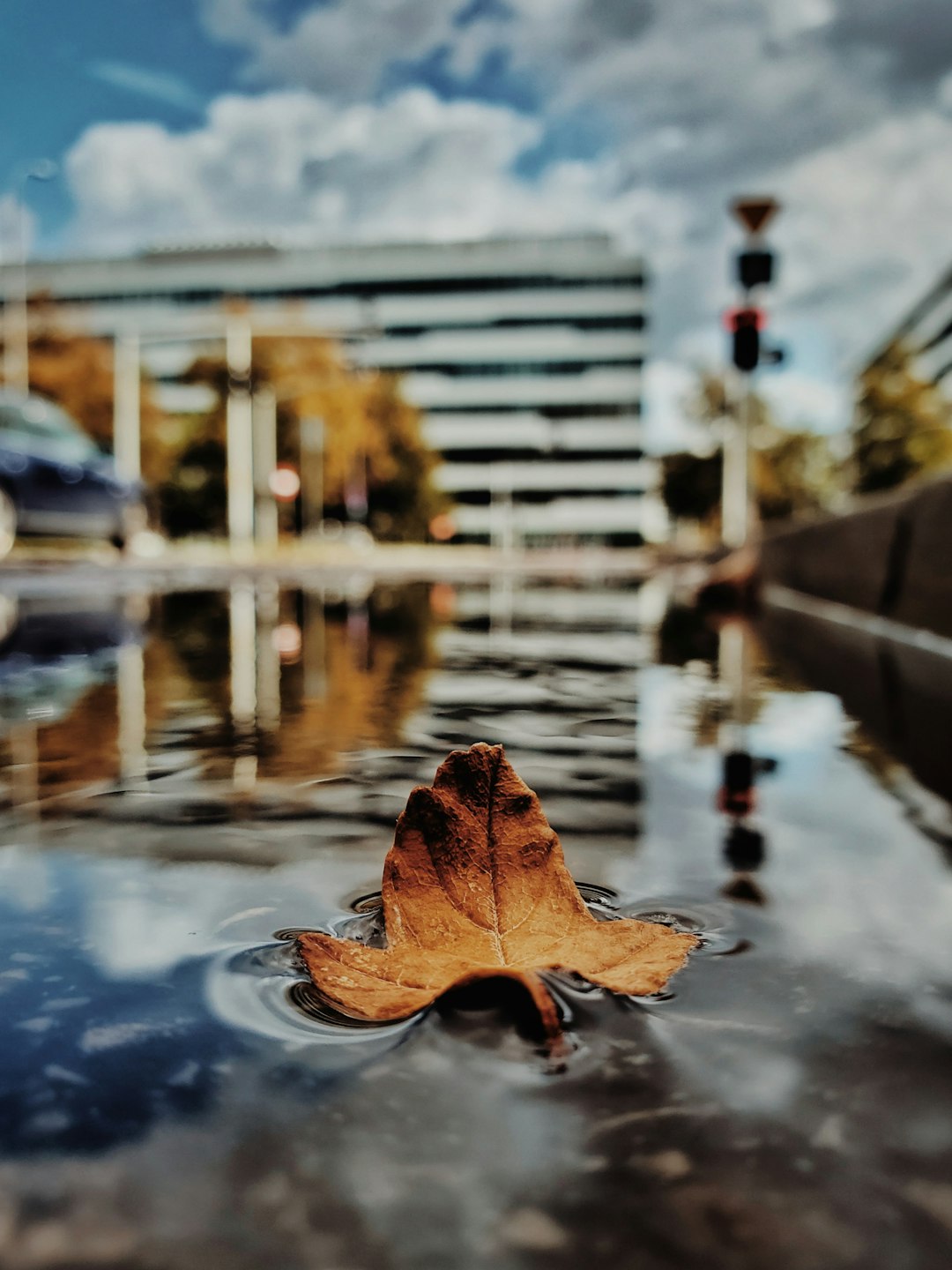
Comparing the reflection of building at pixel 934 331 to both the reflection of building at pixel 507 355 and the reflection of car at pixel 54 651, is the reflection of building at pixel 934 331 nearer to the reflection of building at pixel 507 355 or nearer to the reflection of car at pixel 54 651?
the reflection of building at pixel 507 355

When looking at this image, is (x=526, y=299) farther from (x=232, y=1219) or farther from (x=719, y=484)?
(x=232, y=1219)

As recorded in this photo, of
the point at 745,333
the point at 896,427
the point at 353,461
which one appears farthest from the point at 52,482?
the point at 353,461

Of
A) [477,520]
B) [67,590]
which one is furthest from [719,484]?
[477,520]

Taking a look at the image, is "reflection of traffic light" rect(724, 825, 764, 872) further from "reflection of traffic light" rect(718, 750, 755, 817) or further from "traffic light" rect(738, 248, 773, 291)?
"traffic light" rect(738, 248, 773, 291)

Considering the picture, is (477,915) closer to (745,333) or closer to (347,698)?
(347,698)

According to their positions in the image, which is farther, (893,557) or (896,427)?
(896,427)

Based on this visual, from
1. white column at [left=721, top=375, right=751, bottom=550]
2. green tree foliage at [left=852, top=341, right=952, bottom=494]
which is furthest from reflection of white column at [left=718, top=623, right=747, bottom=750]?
green tree foliage at [left=852, top=341, right=952, bottom=494]

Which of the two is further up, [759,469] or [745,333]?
[759,469]

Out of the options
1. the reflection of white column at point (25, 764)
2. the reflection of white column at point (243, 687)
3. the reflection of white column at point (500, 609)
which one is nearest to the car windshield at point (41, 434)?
the reflection of white column at point (243, 687)
